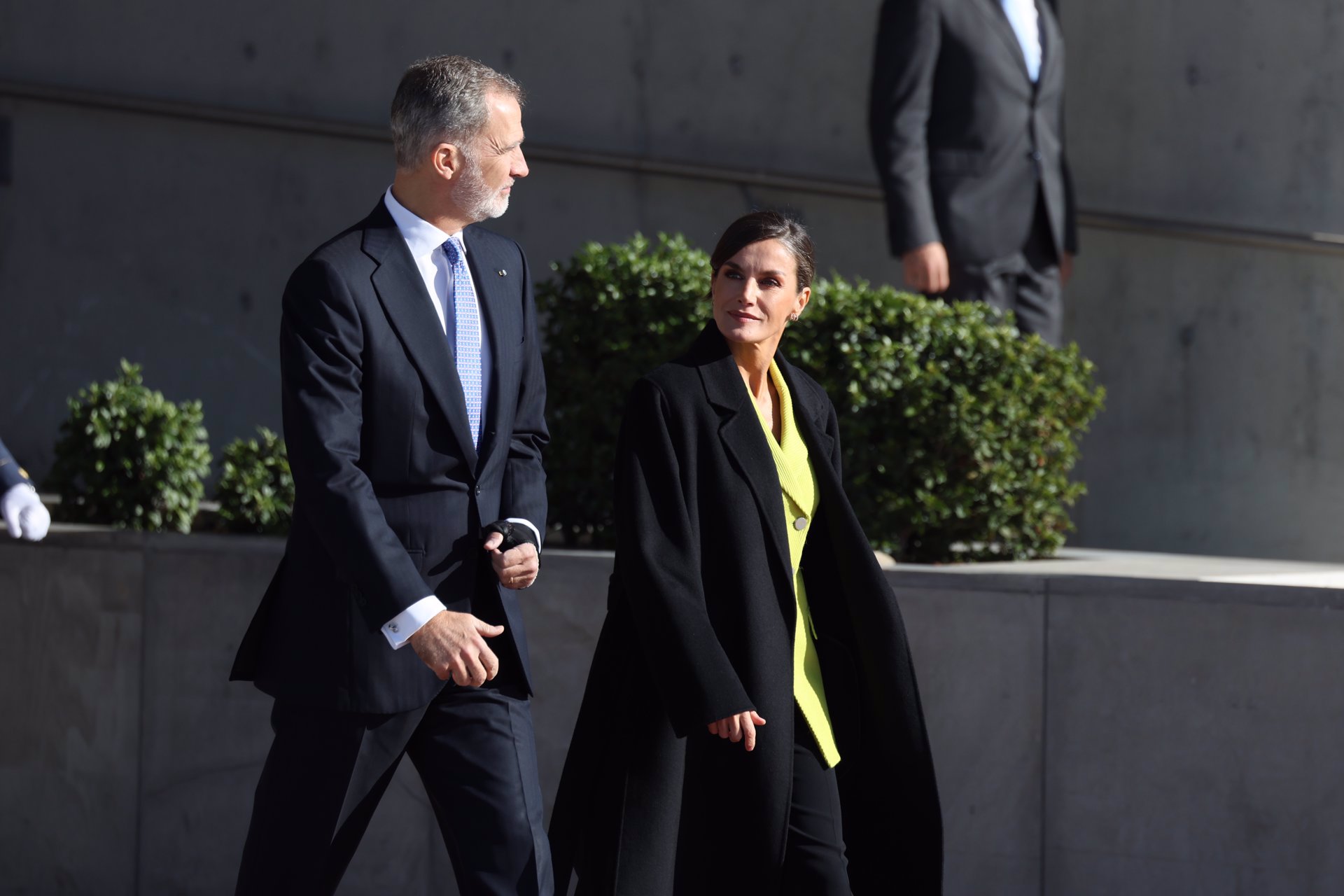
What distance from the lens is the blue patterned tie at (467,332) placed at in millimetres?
3025

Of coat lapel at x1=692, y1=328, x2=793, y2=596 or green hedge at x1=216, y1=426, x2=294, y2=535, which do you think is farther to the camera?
green hedge at x1=216, y1=426, x2=294, y2=535

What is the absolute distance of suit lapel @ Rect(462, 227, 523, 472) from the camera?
10.0 ft

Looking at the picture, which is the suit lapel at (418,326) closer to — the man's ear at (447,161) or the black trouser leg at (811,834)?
the man's ear at (447,161)

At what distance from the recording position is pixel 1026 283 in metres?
6.24

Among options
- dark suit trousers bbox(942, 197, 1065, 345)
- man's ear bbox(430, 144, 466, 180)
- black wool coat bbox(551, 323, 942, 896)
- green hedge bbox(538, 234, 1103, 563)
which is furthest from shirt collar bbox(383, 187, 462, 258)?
dark suit trousers bbox(942, 197, 1065, 345)

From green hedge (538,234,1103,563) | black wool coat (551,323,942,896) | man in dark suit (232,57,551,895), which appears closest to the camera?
man in dark suit (232,57,551,895)

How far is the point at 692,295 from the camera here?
5340 millimetres

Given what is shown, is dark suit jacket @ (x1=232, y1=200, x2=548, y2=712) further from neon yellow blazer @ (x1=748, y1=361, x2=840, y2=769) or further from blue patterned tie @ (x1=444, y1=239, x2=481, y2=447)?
neon yellow blazer @ (x1=748, y1=361, x2=840, y2=769)

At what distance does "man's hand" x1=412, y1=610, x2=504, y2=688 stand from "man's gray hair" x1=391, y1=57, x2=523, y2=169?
0.87 metres

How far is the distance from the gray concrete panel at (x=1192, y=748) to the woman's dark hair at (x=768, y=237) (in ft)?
5.33

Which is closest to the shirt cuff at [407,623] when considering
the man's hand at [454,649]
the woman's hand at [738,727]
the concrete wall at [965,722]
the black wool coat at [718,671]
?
the man's hand at [454,649]

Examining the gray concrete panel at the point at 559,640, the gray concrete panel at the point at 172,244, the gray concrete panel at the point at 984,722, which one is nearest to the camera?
the gray concrete panel at the point at 984,722

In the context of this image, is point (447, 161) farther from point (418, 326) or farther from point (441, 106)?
point (418, 326)

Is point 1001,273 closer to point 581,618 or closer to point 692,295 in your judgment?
point 692,295
